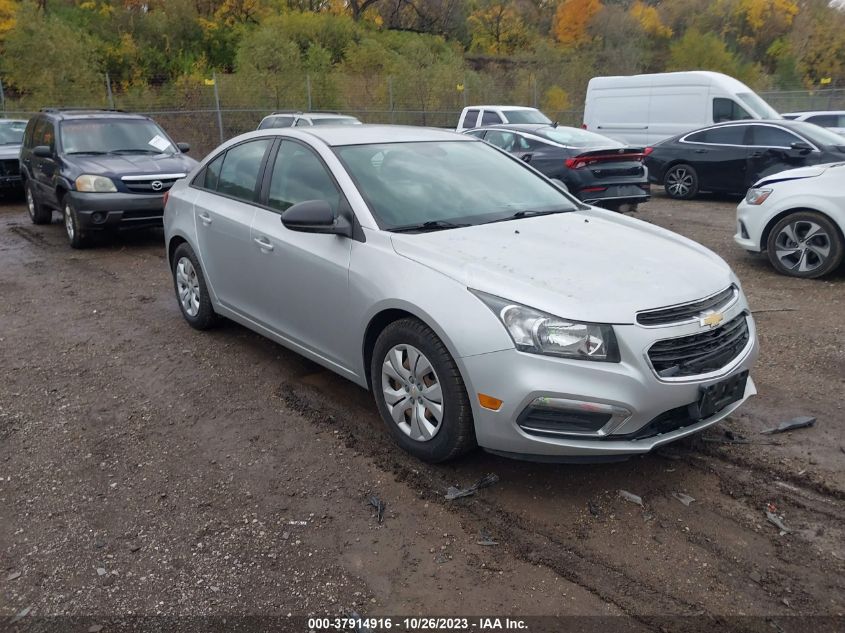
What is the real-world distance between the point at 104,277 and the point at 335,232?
5.11 metres

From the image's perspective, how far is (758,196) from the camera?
7.48 metres

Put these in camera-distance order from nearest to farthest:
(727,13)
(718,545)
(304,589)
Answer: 1. (304,589)
2. (718,545)
3. (727,13)

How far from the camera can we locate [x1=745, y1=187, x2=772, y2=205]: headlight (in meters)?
7.41

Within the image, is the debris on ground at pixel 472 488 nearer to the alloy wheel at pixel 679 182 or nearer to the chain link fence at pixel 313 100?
the alloy wheel at pixel 679 182

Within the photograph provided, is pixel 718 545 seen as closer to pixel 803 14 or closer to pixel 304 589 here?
pixel 304 589

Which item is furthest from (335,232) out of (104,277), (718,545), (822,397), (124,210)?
(124,210)

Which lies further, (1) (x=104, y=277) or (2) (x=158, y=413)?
(1) (x=104, y=277)

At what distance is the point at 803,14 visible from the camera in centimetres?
5494

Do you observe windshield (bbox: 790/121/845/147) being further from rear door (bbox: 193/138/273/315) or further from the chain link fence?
the chain link fence

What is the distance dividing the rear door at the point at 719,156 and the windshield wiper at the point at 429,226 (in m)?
10.2

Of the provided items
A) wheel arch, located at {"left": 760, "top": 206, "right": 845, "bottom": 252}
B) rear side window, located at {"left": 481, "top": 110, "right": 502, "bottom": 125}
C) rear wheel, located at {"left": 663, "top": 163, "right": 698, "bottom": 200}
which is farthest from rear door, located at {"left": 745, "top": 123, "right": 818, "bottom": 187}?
rear side window, located at {"left": 481, "top": 110, "right": 502, "bottom": 125}

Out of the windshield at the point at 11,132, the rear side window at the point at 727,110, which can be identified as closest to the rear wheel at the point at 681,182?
the rear side window at the point at 727,110

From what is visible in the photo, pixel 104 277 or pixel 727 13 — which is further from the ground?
pixel 727 13

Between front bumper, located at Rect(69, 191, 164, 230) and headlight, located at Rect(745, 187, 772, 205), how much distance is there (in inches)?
277
